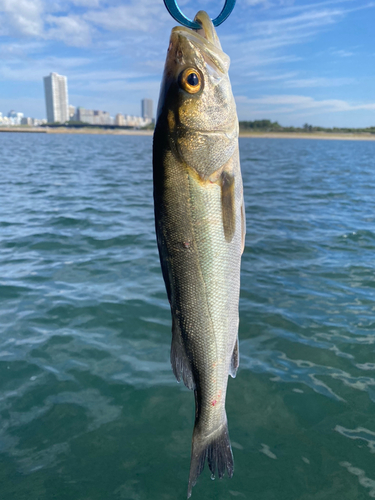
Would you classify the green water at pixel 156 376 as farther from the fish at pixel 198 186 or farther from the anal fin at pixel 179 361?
the fish at pixel 198 186

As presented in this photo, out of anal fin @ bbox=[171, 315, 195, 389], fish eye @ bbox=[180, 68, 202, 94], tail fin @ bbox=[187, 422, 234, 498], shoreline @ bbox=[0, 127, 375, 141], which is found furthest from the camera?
shoreline @ bbox=[0, 127, 375, 141]

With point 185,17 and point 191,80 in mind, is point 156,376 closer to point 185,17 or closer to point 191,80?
point 191,80

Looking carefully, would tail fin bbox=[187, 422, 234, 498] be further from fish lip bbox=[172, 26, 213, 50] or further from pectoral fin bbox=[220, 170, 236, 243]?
fish lip bbox=[172, 26, 213, 50]

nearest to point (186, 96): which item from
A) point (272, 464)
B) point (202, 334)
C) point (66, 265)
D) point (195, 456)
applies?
point (202, 334)

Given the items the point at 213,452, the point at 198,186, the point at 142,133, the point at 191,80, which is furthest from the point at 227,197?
the point at 142,133

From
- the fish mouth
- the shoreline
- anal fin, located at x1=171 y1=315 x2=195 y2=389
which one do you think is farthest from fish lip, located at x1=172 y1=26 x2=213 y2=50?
the shoreline

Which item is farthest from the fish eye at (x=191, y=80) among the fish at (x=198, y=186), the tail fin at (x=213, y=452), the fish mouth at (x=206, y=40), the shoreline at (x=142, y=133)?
the shoreline at (x=142, y=133)

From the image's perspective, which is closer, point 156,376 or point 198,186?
point 198,186
